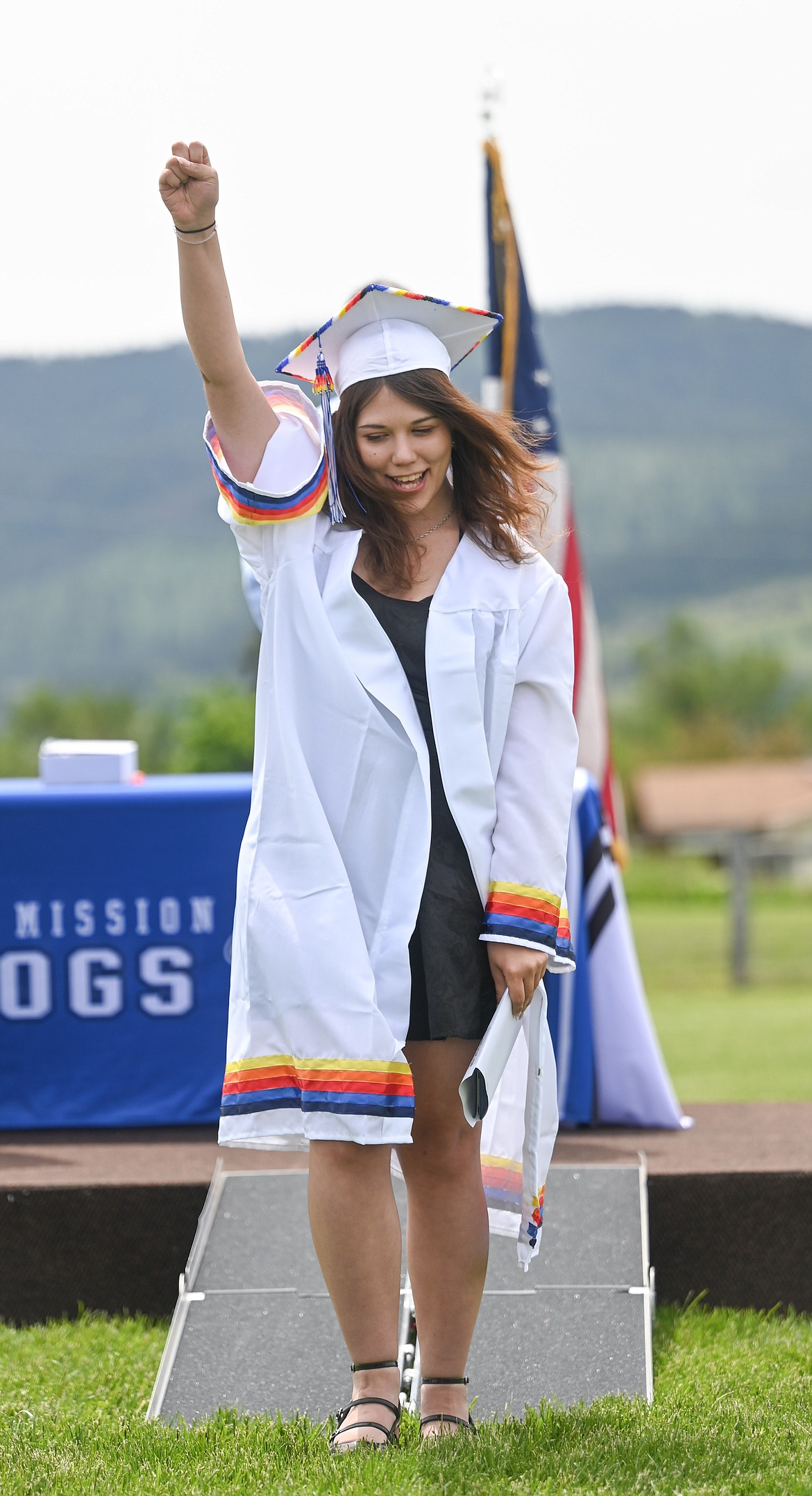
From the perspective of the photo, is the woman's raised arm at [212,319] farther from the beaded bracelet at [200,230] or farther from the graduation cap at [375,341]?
the graduation cap at [375,341]

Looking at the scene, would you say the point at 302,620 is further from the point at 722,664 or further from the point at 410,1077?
the point at 722,664

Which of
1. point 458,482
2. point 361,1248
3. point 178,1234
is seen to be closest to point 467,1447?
point 361,1248

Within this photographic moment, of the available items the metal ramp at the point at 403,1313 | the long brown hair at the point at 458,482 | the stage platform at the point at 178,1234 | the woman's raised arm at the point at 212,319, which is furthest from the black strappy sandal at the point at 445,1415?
the woman's raised arm at the point at 212,319

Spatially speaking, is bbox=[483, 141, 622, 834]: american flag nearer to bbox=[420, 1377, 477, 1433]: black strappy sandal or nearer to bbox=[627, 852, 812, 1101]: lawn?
bbox=[627, 852, 812, 1101]: lawn

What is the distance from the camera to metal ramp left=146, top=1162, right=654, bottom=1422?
225 centimetres

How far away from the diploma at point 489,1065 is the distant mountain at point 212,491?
105m

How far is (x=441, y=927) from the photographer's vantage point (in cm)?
198

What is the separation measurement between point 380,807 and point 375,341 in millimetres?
583

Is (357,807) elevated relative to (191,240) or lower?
lower

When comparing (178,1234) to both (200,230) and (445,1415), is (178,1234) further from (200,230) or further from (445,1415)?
(200,230)

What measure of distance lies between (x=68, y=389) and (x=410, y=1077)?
133 metres

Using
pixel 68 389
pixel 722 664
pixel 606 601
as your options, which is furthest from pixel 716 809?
pixel 68 389

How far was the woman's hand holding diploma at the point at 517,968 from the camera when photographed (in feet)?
6.47

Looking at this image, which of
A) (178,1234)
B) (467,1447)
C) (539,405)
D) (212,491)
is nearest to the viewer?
(467,1447)
